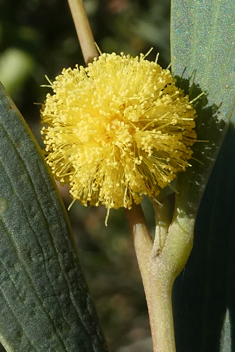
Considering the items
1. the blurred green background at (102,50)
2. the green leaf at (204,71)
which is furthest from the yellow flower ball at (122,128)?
the blurred green background at (102,50)

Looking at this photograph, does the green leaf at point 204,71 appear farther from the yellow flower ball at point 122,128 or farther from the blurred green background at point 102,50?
the blurred green background at point 102,50

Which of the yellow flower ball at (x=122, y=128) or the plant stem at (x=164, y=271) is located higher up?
the yellow flower ball at (x=122, y=128)

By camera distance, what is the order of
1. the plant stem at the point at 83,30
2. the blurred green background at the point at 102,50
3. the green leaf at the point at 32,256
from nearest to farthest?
1. the green leaf at the point at 32,256
2. the plant stem at the point at 83,30
3. the blurred green background at the point at 102,50

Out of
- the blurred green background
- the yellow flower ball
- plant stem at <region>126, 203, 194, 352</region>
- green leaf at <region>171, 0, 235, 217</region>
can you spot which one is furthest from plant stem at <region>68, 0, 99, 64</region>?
the blurred green background

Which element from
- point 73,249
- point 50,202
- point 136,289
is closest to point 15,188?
point 50,202

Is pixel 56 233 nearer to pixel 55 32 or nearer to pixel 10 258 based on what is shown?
pixel 10 258

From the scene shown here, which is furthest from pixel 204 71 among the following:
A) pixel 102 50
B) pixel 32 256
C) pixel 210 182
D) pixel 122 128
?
pixel 102 50
